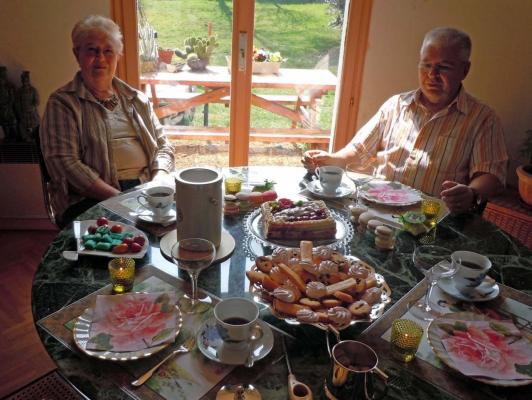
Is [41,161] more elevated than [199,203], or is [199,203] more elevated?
[199,203]

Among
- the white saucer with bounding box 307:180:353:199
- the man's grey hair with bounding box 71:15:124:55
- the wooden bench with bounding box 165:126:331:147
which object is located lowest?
the wooden bench with bounding box 165:126:331:147

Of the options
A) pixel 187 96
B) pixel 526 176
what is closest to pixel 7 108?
pixel 187 96

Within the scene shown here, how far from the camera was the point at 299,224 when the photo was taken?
144 cm

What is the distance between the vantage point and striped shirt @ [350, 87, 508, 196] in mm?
2016

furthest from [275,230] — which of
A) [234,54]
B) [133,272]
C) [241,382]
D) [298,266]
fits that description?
[234,54]

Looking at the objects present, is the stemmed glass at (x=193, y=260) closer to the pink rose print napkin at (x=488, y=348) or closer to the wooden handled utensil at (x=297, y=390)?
the wooden handled utensil at (x=297, y=390)

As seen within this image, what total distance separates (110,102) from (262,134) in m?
1.26

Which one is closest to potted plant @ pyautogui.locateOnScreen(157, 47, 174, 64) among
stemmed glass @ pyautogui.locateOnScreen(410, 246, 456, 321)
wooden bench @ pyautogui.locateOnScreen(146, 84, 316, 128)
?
wooden bench @ pyautogui.locateOnScreen(146, 84, 316, 128)

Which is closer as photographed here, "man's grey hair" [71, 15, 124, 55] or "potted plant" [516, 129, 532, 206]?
"man's grey hair" [71, 15, 124, 55]

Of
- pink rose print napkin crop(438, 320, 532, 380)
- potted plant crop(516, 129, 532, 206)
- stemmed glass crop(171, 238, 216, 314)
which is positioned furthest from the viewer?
potted plant crop(516, 129, 532, 206)

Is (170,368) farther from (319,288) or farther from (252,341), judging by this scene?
(319,288)

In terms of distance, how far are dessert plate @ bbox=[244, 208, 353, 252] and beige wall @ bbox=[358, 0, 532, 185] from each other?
172 centimetres

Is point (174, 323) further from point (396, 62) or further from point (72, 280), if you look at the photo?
point (396, 62)

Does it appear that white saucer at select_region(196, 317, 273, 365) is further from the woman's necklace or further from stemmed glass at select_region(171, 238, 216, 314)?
the woman's necklace
